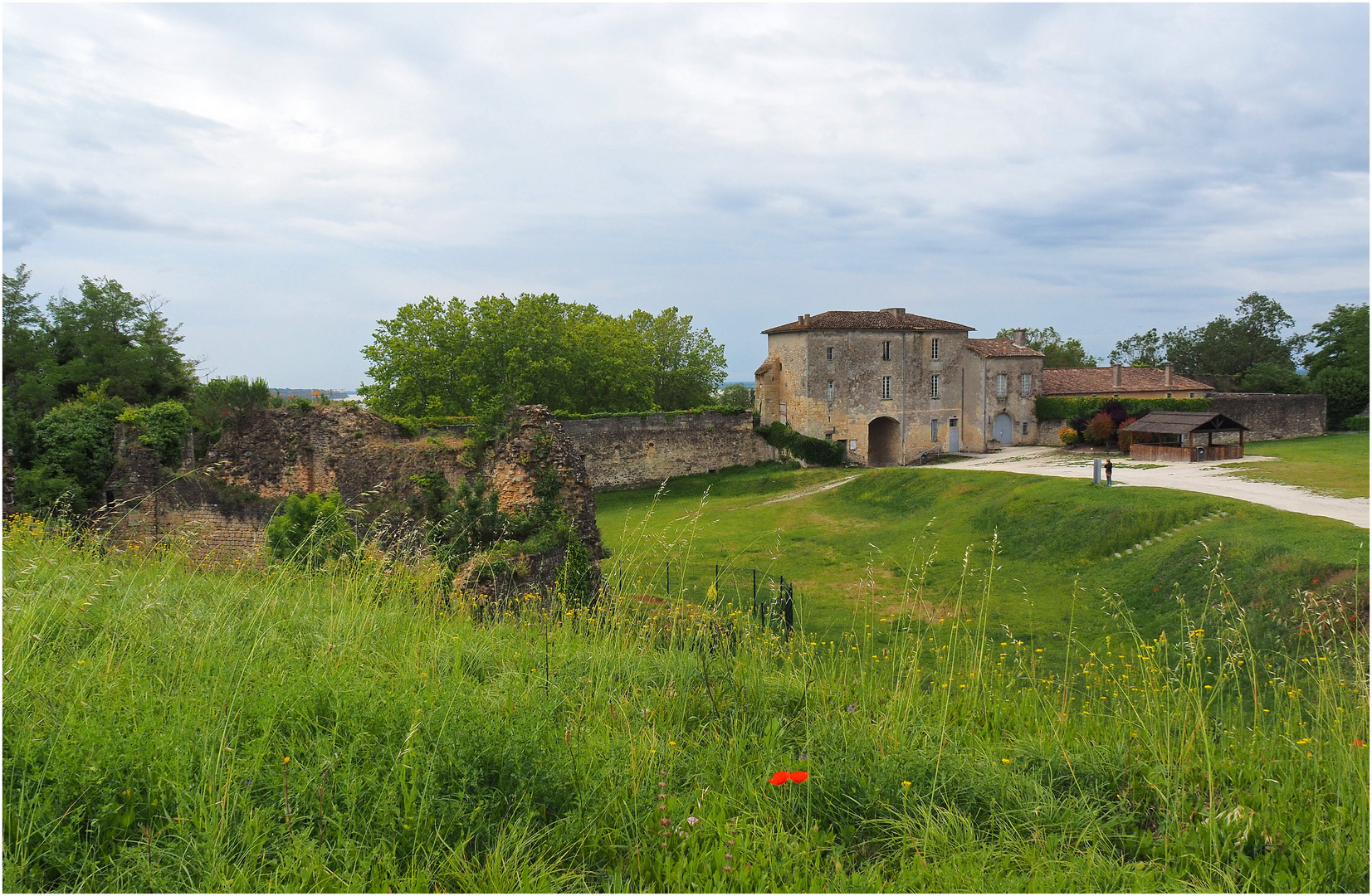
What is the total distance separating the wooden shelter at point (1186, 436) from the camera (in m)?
31.6

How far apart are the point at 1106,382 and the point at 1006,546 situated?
31.0 m

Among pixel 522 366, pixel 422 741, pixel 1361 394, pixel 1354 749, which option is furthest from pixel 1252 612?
pixel 1361 394

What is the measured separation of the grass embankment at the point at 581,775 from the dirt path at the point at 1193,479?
1821 cm

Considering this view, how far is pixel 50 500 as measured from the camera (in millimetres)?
15031

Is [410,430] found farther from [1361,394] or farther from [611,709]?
[1361,394]

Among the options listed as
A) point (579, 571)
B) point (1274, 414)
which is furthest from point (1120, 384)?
point (579, 571)

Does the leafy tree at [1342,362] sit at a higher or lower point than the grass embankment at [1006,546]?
higher

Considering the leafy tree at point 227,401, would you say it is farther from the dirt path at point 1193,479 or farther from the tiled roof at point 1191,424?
the tiled roof at point 1191,424

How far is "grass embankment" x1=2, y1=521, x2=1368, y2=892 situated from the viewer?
8.20ft

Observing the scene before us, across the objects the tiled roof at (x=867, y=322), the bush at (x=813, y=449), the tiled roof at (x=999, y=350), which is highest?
the tiled roof at (x=867, y=322)

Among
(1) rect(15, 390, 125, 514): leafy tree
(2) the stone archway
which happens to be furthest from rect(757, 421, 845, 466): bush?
(1) rect(15, 390, 125, 514): leafy tree

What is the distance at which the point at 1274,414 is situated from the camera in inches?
1633

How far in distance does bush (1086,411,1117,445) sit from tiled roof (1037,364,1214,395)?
234 inches

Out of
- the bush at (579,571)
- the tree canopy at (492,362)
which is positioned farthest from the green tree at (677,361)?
the bush at (579,571)
